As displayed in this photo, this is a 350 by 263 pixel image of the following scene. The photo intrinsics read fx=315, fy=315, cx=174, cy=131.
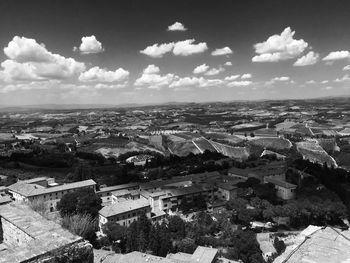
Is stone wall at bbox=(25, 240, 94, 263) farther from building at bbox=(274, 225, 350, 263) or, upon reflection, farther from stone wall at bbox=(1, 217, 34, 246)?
building at bbox=(274, 225, 350, 263)

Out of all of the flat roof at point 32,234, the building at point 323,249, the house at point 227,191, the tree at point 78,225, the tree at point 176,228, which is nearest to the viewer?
the flat roof at point 32,234

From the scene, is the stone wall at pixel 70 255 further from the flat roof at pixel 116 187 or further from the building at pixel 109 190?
the flat roof at pixel 116 187

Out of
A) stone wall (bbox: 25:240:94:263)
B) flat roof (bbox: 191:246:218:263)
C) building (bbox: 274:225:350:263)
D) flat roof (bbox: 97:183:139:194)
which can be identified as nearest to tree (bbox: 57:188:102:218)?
flat roof (bbox: 97:183:139:194)

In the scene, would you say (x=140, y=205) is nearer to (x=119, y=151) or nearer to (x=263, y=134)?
(x=119, y=151)

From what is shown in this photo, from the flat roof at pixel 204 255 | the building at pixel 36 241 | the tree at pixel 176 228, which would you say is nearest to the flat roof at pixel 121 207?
the tree at pixel 176 228

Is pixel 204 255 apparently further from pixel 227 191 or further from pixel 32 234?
pixel 227 191

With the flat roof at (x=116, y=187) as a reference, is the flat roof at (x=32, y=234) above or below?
above

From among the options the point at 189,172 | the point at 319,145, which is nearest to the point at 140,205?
the point at 189,172
